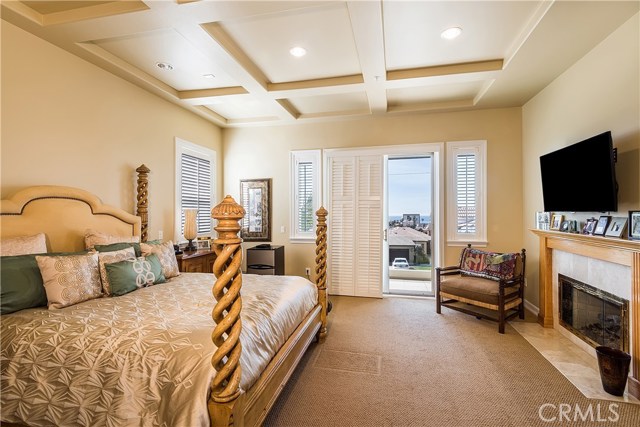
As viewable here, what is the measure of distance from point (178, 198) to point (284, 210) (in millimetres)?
1781

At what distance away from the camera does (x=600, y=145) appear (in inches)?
97.9

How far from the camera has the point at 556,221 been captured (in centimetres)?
341

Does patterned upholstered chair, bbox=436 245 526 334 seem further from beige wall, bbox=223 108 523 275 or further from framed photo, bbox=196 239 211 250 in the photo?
framed photo, bbox=196 239 211 250

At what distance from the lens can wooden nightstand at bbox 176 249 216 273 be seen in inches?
140

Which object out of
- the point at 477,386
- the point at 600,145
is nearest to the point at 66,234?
the point at 477,386

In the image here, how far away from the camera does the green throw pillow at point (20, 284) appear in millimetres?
1886

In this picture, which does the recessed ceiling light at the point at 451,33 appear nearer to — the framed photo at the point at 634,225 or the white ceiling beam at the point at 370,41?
the white ceiling beam at the point at 370,41

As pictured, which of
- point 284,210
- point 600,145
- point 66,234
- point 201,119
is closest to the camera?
point 600,145

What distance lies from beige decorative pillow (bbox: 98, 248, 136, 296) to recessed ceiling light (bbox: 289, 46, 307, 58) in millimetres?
2570

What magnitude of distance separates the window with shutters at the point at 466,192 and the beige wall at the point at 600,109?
663 millimetres

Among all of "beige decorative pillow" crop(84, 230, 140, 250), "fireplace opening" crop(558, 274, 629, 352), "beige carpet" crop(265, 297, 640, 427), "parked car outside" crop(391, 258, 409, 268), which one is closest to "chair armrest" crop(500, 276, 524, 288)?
"fireplace opening" crop(558, 274, 629, 352)

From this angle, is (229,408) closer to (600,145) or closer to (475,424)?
(475,424)

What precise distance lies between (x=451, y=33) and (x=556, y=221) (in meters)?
2.52

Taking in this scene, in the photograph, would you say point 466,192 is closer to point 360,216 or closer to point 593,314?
point 360,216
